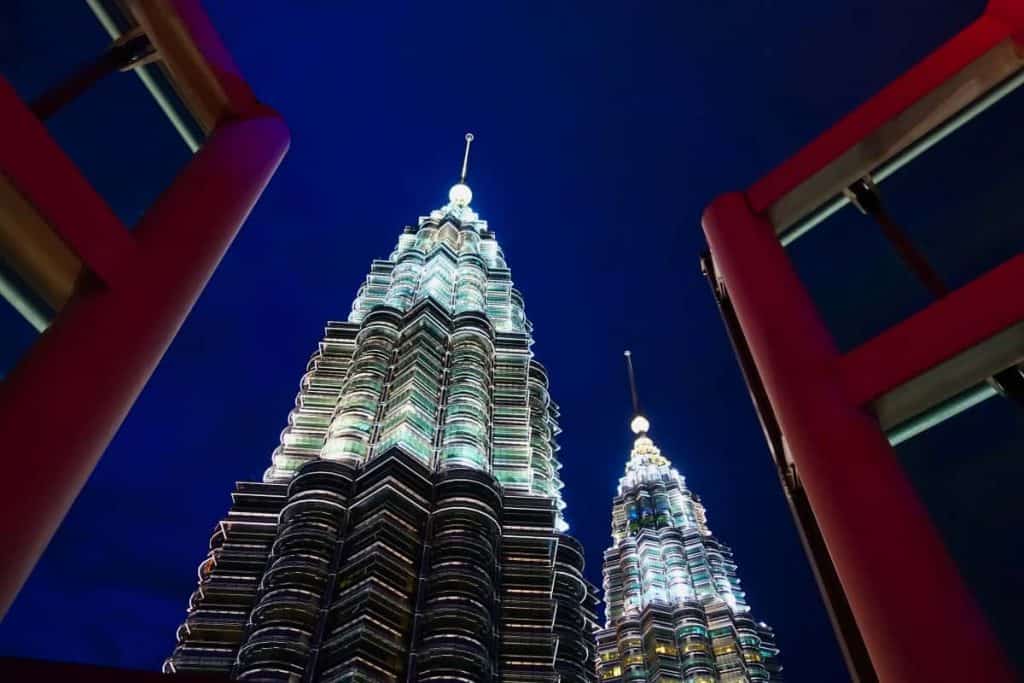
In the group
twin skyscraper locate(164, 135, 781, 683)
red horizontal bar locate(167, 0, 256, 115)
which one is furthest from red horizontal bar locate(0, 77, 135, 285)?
twin skyscraper locate(164, 135, 781, 683)

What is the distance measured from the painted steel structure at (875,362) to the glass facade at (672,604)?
1921 inches

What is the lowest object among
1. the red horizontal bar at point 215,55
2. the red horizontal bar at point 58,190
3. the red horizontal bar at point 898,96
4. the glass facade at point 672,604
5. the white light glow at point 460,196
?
the red horizontal bar at point 58,190

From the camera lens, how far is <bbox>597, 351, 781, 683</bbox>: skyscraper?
164 ft

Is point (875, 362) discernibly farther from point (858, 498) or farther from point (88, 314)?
point (88, 314)

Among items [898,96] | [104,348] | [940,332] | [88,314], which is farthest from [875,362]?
[88,314]

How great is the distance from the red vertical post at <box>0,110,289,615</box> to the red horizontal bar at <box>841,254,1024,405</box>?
3372 mm

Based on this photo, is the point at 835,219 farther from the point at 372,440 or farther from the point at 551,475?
the point at 551,475

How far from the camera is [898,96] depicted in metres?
4.39

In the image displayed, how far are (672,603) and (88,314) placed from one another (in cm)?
5404

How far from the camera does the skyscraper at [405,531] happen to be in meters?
22.8

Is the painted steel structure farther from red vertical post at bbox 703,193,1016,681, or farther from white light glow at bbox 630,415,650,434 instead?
white light glow at bbox 630,415,650,434

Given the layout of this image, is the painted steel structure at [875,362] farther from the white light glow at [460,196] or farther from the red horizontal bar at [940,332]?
the white light glow at [460,196]

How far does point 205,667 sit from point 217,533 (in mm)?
6166

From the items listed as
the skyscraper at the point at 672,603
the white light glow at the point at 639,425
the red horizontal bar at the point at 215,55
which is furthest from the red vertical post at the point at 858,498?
the white light glow at the point at 639,425
